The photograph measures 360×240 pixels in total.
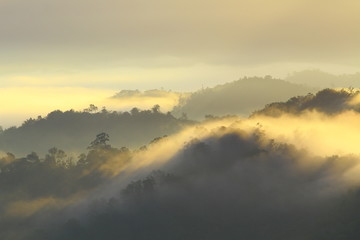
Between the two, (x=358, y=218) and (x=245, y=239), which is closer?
(x=358, y=218)

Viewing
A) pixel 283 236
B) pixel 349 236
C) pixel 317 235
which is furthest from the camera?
pixel 283 236

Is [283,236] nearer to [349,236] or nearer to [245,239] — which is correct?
[245,239]

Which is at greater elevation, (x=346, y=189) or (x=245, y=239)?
(x=346, y=189)

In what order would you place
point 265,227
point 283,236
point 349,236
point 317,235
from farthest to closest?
1. point 265,227
2. point 283,236
3. point 317,235
4. point 349,236

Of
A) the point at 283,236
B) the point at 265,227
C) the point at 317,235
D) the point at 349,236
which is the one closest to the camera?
the point at 349,236

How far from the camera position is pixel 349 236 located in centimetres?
15888

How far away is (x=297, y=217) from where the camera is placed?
197375 mm

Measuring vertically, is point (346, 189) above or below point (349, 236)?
above

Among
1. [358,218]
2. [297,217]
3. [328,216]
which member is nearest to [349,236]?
[358,218]

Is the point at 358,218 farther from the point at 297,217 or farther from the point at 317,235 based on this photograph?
the point at 297,217

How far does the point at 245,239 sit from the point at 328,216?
29.7 m

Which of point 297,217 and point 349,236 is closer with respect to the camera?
point 349,236

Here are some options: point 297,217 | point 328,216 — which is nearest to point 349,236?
point 328,216

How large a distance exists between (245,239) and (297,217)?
18.9 meters
